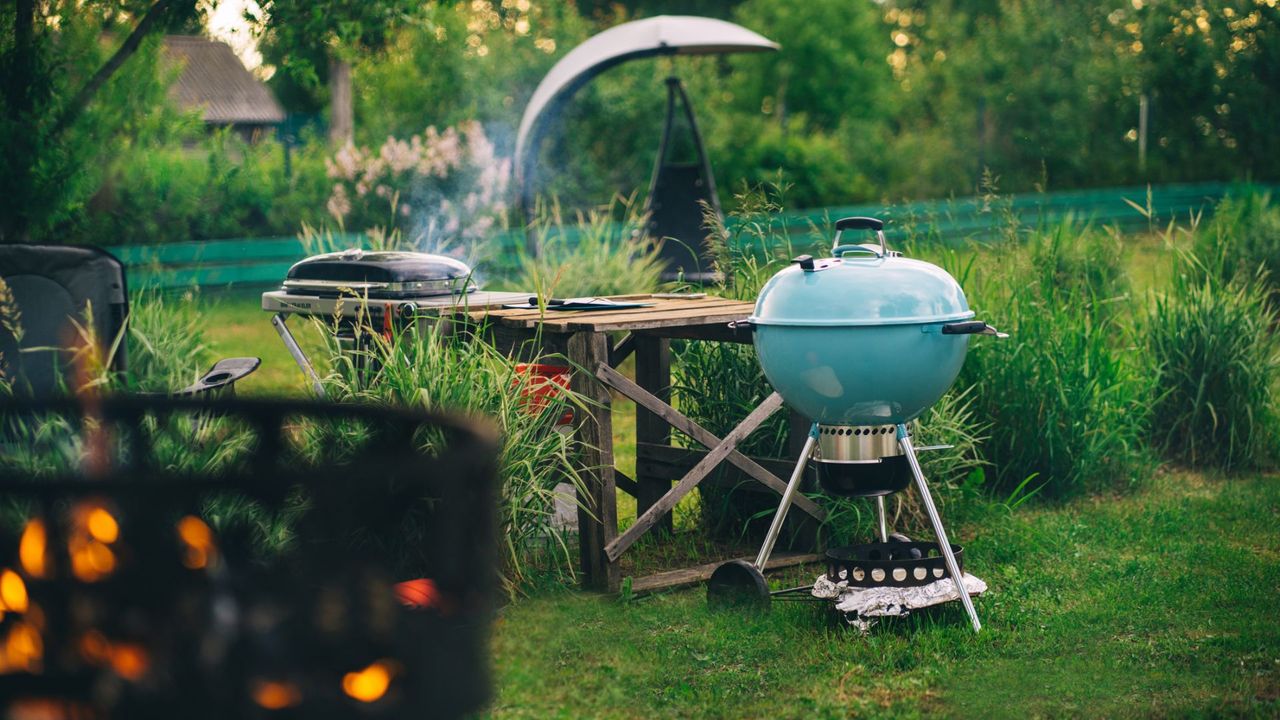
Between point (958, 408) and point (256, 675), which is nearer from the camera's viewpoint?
point (256, 675)

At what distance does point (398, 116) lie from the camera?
20422 mm

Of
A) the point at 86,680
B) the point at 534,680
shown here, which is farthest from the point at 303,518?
the point at 534,680

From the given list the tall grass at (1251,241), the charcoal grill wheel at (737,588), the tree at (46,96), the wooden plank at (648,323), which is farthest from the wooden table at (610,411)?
the tall grass at (1251,241)

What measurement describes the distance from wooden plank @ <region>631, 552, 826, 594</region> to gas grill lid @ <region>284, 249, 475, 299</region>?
3.95ft

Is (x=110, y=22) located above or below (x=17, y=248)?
above

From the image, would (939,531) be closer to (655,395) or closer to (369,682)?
(655,395)

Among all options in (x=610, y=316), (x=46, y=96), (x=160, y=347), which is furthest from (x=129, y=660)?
(x=46, y=96)

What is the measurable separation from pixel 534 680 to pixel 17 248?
2676 millimetres

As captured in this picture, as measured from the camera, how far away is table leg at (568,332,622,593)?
4.16 metres

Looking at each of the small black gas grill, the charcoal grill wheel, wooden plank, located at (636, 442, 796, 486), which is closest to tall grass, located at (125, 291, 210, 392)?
the small black gas grill

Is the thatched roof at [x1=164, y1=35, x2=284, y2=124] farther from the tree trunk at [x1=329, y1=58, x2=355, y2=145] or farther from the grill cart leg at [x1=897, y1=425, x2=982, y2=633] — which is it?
the grill cart leg at [x1=897, y1=425, x2=982, y2=633]

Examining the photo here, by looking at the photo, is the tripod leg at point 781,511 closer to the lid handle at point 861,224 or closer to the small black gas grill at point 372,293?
the lid handle at point 861,224

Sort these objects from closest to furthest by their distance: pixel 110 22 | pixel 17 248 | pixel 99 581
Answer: pixel 99 581
pixel 17 248
pixel 110 22

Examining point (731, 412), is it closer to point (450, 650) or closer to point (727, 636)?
point (727, 636)
